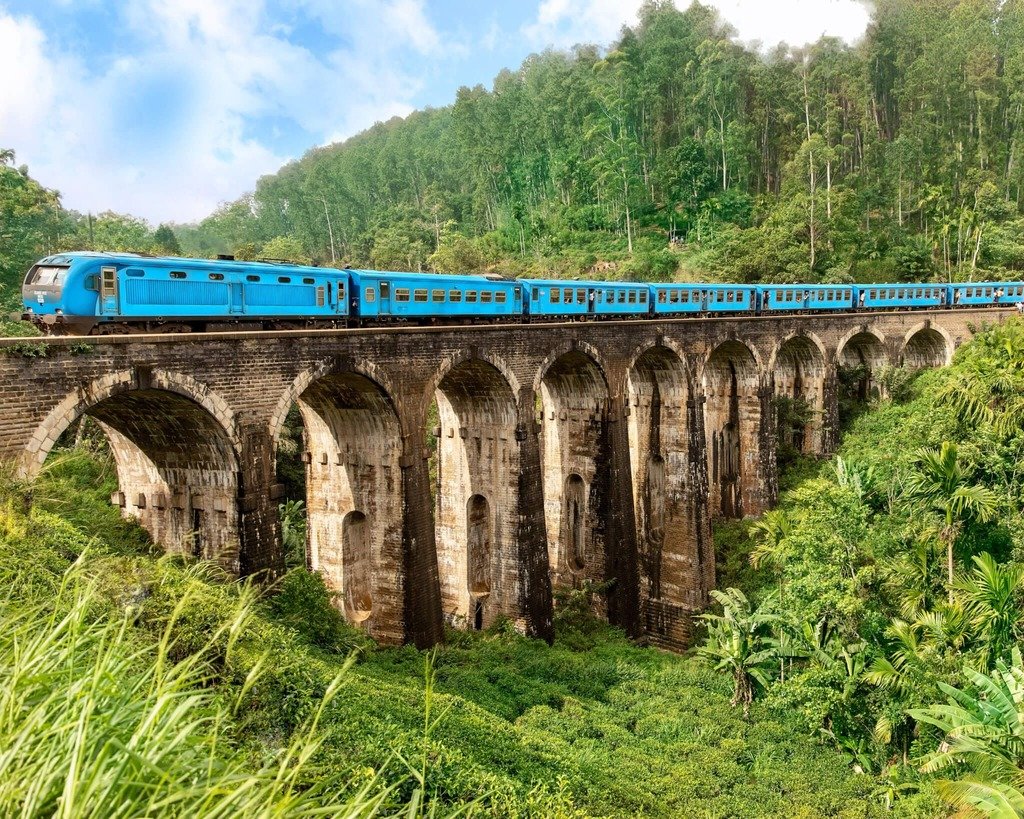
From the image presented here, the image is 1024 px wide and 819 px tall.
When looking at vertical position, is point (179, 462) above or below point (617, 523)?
above

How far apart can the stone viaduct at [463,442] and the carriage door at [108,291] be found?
4.17ft

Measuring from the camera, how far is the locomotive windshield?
1212 centimetres

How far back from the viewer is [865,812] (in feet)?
44.9

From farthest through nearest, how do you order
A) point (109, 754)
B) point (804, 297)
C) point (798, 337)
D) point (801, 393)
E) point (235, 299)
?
point (801, 393) → point (804, 297) → point (798, 337) → point (235, 299) → point (109, 754)

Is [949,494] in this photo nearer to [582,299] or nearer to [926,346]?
[582,299]

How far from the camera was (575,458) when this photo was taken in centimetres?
2364

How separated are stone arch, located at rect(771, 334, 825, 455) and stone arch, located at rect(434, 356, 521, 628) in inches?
644

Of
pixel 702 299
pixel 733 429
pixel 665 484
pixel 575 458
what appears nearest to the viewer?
pixel 575 458

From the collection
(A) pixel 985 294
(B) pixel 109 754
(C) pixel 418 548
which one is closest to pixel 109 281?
(C) pixel 418 548

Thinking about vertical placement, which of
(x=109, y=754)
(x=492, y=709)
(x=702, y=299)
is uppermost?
(x=702, y=299)

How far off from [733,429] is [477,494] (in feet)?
44.3

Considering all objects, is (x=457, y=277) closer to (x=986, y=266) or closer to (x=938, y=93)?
(x=986, y=266)

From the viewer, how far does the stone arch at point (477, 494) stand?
1991cm

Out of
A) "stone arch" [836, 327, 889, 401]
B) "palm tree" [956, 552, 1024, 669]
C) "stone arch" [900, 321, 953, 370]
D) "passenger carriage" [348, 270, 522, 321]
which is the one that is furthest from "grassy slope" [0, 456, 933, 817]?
"stone arch" [900, 321, 953, 370]
